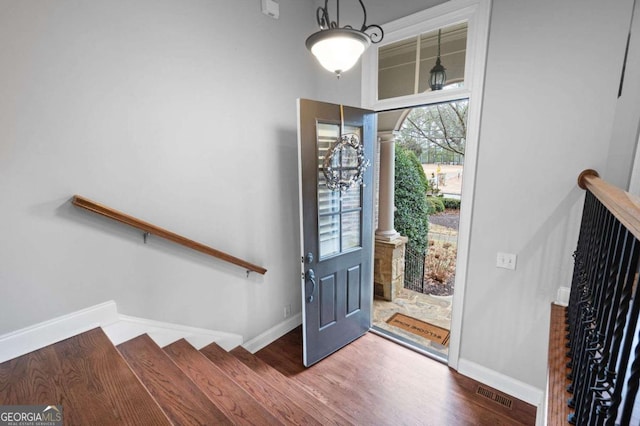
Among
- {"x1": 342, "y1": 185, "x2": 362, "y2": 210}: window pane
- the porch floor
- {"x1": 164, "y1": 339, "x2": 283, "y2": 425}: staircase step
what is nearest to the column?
the porch floor

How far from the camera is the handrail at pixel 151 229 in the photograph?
4.82ft

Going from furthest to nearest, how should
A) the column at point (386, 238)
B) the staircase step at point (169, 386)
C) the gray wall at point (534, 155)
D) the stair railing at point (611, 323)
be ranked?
1. the column at point (386, 238)
2. the gray wall at point (534, 155)
3. the staircase step at point (169, 386)
4. the stair railing at point (611, 323)

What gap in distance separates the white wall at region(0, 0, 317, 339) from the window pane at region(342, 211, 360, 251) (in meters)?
0.58

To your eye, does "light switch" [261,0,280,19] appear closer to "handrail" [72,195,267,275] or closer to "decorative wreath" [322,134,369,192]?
"decorative wreath" [322,134,369,192]

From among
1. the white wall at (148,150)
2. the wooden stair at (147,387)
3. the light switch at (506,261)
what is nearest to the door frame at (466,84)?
the light switch at (506,261)

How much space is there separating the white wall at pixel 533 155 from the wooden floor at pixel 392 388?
0.92 ft

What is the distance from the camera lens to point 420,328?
3141 millimetres

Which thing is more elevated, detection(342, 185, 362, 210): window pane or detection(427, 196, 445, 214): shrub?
detection(342, 185, 362, 210): window pane

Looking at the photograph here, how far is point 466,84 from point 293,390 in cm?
251

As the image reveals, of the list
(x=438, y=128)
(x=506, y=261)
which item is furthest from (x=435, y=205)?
(x=506, y=261)

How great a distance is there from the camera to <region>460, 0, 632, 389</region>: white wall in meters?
1.58

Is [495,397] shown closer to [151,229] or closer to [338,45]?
[338,45]

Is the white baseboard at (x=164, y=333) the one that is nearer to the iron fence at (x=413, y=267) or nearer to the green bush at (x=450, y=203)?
the iron fence at (x=413, y=267)

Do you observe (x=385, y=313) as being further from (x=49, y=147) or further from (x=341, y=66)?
(x=49, y=147)
